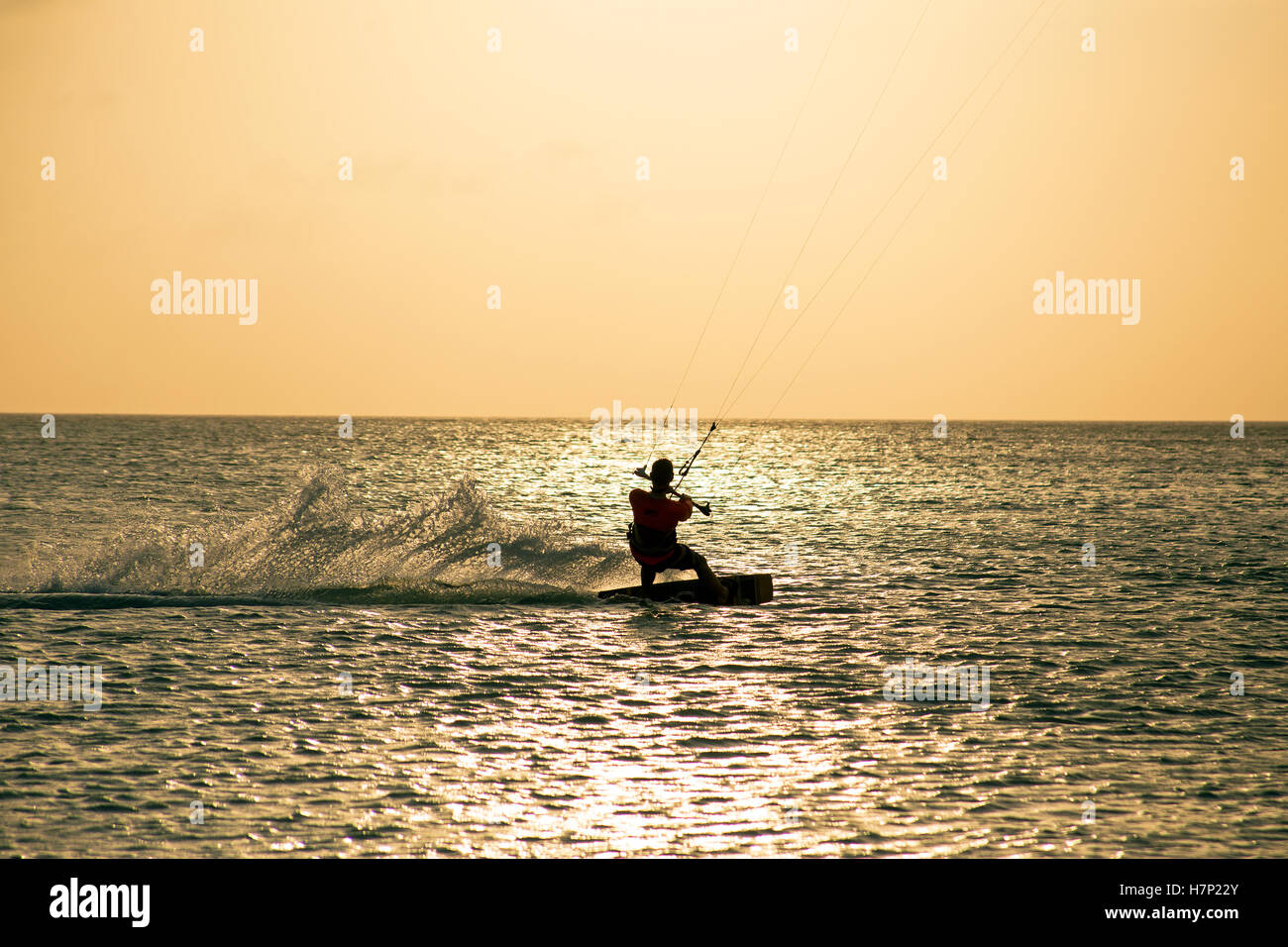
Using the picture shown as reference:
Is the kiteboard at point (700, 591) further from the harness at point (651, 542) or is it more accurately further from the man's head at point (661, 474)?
the man's head at point (661, 474)

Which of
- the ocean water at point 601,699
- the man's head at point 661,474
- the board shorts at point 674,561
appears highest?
the man's head at point 661,474

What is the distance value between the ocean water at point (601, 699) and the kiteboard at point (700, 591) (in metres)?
0.27

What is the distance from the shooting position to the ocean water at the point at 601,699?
923 centimetres

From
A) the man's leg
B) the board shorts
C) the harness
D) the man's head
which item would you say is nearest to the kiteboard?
the man's leg

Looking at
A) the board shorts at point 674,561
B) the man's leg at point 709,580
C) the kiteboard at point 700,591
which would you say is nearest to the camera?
the board shorts at point 674,561

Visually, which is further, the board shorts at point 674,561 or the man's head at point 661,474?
the board shorts at point 674,561

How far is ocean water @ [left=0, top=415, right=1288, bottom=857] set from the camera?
30.3 ft

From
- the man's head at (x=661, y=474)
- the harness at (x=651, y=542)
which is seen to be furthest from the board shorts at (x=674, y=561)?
the man's head at (x=661, y=474)

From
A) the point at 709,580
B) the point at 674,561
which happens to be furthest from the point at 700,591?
the point at 674,561

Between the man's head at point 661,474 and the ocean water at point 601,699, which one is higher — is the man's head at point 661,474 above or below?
above

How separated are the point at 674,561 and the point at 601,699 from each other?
638 cm

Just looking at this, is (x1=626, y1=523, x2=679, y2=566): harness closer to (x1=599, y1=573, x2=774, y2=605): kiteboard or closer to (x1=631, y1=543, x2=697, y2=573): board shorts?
(x1=631, y1=543, x2=697, y2=573): board shorts

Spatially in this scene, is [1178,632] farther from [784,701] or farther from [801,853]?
[801,853]

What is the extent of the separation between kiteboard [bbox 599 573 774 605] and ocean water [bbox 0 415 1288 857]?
268 millimetres
